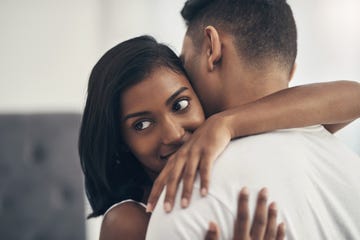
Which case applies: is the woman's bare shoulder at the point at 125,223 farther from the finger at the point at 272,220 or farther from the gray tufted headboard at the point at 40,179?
the gray tufted headboard at the point at 40,179

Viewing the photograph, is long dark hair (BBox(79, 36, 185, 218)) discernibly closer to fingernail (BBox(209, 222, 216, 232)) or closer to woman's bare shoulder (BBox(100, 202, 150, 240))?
woman's bare shoulder (BBox(100, 202, 150, 240))

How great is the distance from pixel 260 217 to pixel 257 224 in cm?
2

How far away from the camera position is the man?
0.62 meters

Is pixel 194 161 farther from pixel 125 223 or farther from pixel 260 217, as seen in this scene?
pixel 125 223

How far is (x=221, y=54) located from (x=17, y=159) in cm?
135

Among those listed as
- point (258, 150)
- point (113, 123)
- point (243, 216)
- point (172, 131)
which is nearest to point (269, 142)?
point (258, 150)

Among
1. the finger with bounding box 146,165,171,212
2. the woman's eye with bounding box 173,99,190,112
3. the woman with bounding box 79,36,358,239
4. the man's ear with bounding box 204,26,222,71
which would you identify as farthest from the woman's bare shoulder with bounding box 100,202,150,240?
the man's ear with bounding box 204,26,222,71

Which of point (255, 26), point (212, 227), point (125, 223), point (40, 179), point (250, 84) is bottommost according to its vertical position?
point (40, 179)

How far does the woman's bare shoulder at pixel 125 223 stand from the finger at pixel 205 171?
0.25 meters

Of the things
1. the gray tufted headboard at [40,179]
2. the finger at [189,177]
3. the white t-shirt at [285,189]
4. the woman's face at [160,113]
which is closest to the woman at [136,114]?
the woman's face at [160,113]

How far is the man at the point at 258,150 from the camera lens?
0.62 metres

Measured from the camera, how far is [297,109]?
810 millimetres

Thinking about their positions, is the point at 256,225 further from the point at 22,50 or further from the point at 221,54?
the point at 22,50

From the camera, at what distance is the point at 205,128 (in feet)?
2.52
